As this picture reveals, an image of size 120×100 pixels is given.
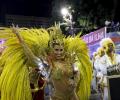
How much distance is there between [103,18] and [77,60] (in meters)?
3.65

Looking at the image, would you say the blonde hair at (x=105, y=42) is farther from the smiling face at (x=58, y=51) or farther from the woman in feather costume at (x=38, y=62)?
the smiling face at (x=58, y=51)

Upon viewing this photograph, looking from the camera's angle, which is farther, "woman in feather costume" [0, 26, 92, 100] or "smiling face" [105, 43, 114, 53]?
"smiling face" [105, 43, 114, 53]

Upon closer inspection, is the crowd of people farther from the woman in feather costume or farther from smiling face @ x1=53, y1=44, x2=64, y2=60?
smiling face @ x1=53, y1=44, x2=64, y2=60

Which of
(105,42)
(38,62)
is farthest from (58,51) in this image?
(105,42)

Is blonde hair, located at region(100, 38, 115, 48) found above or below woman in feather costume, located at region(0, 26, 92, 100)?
above

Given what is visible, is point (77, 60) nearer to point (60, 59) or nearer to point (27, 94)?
point (60, 59)

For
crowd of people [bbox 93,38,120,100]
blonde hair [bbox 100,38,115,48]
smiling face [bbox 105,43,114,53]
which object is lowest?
crowd of people [bbox 93,38,120,100]

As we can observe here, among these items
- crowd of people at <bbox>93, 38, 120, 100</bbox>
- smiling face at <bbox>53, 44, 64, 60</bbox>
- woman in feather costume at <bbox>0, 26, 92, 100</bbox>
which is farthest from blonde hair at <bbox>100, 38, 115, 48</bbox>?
smiling face at <bbox>53, 44, 64, 60</bbox>

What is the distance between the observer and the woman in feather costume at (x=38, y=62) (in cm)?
496

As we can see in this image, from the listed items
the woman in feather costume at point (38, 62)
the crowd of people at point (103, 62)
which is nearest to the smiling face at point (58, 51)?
the woman in feather costume at point (38, 62)

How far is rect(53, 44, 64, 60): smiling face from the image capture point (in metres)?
5.04

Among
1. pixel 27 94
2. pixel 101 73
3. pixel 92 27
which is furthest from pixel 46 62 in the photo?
pixel 92 27

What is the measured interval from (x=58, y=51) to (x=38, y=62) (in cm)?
29

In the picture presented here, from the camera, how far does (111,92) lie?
4969 millimetres
